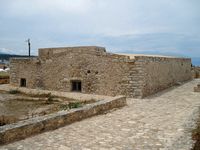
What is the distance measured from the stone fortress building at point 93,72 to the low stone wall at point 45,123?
390 centimetres

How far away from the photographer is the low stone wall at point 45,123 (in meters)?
6.21

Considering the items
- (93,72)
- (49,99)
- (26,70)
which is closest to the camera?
(49,99)

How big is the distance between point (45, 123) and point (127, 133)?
6.78 ft

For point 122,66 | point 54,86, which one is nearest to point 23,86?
point 54,86

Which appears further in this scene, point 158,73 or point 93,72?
point 158,73

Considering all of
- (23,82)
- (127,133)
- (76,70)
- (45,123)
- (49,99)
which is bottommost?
(127,133)

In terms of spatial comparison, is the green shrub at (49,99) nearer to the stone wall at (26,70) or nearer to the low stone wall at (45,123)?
the stone wall at (26,70)

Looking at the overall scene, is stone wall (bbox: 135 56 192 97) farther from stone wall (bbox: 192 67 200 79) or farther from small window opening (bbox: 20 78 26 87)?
small window opening (bbox: 20 78 26 87)

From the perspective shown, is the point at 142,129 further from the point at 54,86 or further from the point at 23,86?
the point at 23,86

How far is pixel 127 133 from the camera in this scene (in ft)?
23.6

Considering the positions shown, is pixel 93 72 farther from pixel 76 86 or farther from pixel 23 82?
pixel 23 82

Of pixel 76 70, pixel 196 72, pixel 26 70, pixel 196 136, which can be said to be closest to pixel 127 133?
pixel 196 136

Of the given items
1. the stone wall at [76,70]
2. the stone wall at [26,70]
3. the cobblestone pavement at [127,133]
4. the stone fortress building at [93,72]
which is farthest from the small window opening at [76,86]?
the cobblestone pavement at [127,133]

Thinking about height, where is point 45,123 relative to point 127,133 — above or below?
above
